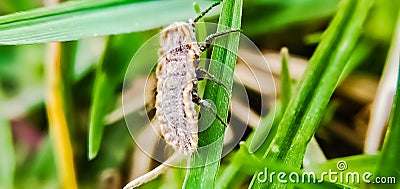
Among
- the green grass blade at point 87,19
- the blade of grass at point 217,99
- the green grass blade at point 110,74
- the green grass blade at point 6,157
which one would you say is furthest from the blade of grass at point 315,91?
the green grass blade at point 6,157

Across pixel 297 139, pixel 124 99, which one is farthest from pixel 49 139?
pixel 297 139

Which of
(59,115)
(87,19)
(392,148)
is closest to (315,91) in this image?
(392,148)

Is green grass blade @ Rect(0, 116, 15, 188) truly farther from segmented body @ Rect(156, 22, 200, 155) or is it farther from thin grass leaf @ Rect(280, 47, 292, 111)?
thin grass leaf @ Rect(280, 47, 292, 111)

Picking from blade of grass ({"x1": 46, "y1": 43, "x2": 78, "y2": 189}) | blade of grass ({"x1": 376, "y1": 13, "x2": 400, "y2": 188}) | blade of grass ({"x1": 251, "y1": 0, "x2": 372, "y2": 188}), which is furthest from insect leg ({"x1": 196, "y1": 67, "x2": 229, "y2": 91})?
blade of grass ({"x1": 46, "y1": 43, "x2": 78, "y2": 189})

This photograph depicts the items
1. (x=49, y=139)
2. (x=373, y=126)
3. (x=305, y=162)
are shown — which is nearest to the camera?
(x=305, y=162)

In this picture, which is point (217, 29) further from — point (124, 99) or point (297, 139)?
point (124, 99)

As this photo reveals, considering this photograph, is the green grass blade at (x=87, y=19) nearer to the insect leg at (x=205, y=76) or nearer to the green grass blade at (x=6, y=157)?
the insect leg at (x=205, y=76)

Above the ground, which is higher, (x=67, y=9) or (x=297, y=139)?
(x=67, y=9)
